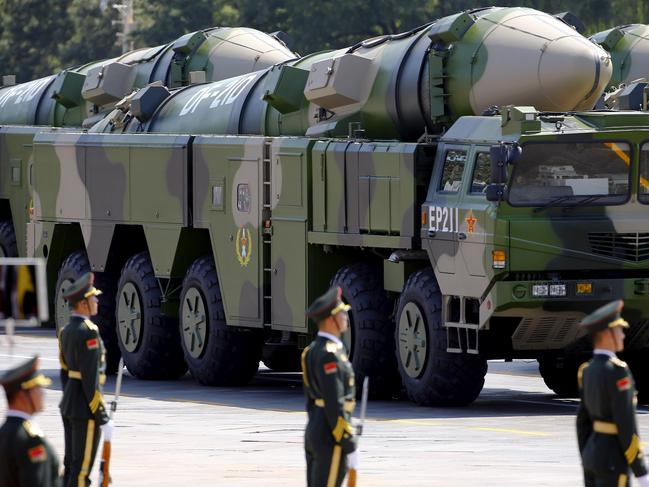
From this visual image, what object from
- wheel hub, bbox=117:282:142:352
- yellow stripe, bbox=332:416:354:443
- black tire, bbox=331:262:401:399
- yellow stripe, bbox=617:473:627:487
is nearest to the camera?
yellow stripe, bbox=617:473:627:487

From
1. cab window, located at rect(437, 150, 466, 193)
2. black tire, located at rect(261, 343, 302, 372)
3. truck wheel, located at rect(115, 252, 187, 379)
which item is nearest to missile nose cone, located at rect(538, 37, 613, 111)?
cab window, located at rect(437, 150, 466, 193)

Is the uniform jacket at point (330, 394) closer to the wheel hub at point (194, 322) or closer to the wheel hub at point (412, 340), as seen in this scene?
the wheel hub at point (412, 340)

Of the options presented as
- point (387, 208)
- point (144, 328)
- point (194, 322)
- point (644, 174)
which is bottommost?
point (144, 328)

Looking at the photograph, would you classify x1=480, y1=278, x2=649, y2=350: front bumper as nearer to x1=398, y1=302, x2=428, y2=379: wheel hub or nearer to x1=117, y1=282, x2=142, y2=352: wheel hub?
x1=398, y1=302, x2=428, y2=379: wheel hub

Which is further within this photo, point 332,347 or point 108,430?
point 108,430

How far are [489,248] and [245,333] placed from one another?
200 inches

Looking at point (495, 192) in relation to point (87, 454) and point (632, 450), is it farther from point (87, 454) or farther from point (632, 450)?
point (632, 450)

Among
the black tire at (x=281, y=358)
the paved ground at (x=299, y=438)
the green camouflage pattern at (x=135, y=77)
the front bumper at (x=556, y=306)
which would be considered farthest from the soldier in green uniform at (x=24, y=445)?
the green camouflage pattern at (x=135, y=77)

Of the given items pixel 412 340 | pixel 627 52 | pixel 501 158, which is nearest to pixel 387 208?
pixel 412 340

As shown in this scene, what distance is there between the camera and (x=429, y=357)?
66.3 ft

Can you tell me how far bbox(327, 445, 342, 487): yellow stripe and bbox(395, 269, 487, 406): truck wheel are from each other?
25.9 ft


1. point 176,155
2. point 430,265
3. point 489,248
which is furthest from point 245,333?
point 489,248

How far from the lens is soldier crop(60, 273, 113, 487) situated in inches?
566

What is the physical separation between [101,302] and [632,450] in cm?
1510
